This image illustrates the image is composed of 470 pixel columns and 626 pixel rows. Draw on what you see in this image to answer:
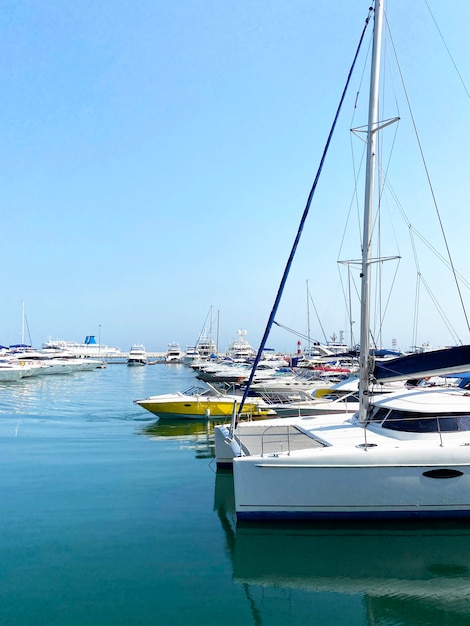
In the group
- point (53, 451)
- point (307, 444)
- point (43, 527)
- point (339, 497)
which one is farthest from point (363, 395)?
point (53, 451)

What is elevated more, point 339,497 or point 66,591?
point 339,497

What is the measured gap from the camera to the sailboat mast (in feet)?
38.9

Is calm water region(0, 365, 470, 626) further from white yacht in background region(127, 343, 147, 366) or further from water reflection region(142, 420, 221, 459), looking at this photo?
white yacht in background region(127, 343, 147, 366)

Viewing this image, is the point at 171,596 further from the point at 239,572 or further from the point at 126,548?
the point at 126,548

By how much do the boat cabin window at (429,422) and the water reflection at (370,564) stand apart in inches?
70.4

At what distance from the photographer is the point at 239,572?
7.94 metres

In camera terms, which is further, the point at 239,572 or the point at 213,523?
the point at 213,523

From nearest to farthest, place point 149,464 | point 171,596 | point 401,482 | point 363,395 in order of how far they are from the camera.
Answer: point 171,596 < point 401,482 < point 363,395 < point 149,464

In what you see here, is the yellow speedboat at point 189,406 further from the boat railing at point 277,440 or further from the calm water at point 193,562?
the boat railing at point 277,440

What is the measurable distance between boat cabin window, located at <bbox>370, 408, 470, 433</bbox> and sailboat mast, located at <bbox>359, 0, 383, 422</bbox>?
1240 millimetres

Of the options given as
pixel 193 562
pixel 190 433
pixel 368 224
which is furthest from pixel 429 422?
pixel 190 433

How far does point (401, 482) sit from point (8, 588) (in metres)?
6.63

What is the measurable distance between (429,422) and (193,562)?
5.42m

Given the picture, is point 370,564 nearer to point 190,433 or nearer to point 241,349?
point 190,433
